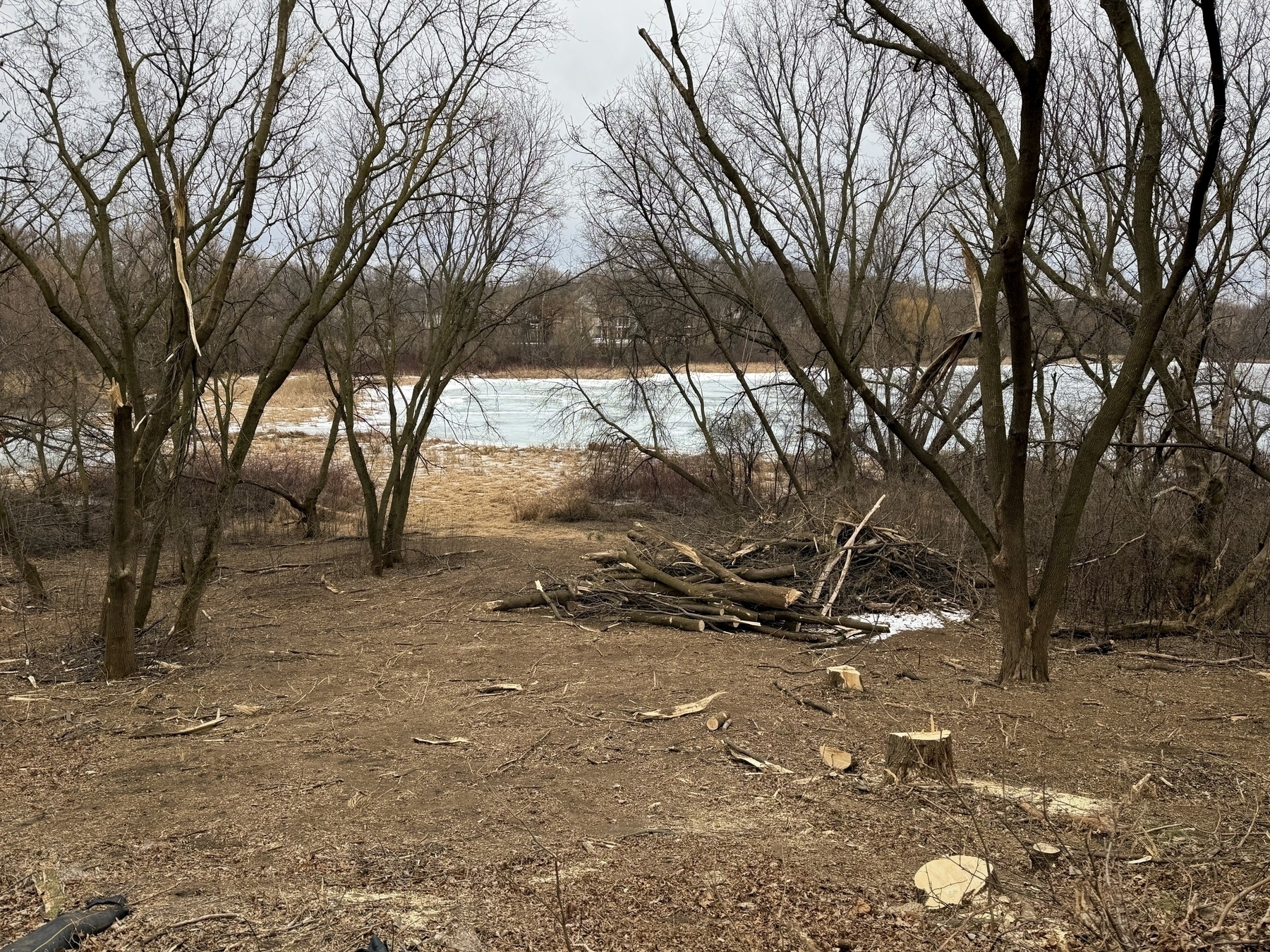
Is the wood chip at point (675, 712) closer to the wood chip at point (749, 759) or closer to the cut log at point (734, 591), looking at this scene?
the wood chip at point (749, 759)

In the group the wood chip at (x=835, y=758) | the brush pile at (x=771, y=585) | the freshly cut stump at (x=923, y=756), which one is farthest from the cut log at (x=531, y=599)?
the freshly cut stump at (x=923, y=756)

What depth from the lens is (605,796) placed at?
15.0 feet

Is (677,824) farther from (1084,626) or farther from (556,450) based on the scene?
(556,450)

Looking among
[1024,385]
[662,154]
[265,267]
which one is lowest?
[1024,385]

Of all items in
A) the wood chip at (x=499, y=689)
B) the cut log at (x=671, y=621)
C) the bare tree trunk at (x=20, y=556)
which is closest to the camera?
the wood chip at (x=499, y=689)

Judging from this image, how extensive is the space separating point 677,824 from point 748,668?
10.4 feet

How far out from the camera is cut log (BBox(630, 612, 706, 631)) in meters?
8.62

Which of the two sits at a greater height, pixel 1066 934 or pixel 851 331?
pixel 851 331

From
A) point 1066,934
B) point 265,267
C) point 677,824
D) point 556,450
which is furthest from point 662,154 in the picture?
point 556,450

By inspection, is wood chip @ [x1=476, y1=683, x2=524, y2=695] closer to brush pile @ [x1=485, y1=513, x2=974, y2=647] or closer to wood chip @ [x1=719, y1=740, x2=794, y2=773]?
wood chip @ [x1=719, y1=740, x2=794, y2=773]

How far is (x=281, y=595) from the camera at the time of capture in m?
11.0

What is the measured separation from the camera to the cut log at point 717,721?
5.63 m

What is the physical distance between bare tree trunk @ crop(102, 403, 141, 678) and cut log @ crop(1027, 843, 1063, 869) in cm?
540

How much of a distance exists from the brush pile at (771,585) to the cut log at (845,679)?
1702mm
